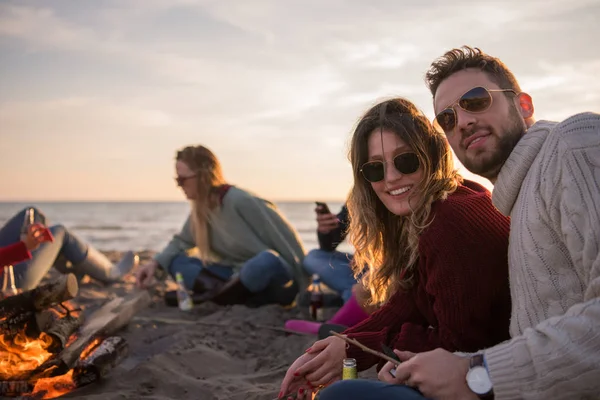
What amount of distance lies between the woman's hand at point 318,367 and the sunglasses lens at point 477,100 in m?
1.34

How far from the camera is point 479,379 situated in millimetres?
1748

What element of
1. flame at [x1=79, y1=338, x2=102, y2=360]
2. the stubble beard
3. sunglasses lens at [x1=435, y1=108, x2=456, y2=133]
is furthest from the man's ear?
flame at [x1=79, y1=338, x2=102, y2=360]

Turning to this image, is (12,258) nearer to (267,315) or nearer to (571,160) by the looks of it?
(267,315)

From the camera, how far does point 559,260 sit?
1.85 meters

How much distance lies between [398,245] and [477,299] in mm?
877

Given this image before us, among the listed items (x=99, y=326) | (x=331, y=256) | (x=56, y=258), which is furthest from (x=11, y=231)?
(x=331, y=256)

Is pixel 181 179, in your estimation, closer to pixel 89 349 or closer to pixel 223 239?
pixel 223 239

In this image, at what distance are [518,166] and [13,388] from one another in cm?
330

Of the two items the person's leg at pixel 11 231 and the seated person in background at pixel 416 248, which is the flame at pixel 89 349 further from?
the person's leg at pixel 11 231

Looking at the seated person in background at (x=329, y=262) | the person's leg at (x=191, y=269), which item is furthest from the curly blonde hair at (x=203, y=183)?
the seated person in background at (x=329, y=262)

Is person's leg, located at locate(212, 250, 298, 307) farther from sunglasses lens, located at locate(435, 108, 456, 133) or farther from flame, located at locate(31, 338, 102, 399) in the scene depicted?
sunglasses lens, located at locate(435, 108, 456, 133)

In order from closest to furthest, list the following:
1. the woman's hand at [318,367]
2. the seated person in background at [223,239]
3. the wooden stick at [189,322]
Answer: the woman's hand at [318,367] → the wooden stick at [189,322] → the seated person in background at [223,239]

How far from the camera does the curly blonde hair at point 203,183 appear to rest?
6609mm

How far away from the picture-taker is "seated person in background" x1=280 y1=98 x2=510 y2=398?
7.43 ft
